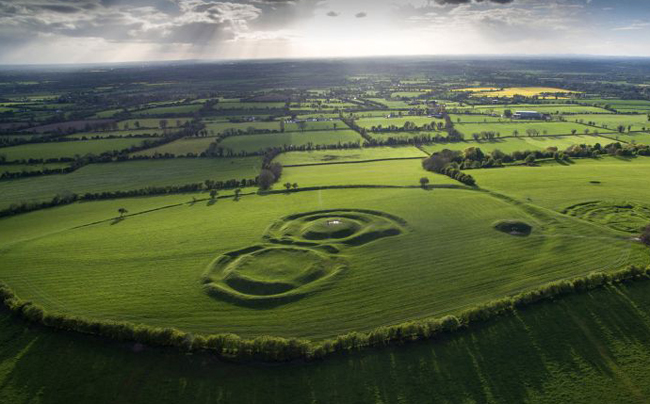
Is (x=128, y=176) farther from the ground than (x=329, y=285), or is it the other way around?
(x=128, y=176)

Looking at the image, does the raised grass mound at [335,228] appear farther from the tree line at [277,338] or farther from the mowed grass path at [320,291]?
the tree line at [277,338]

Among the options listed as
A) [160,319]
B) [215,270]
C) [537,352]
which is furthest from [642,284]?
[160,319]

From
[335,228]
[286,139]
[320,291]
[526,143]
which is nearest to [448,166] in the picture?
[335,228]

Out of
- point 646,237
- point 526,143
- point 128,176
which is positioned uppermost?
point 526,143

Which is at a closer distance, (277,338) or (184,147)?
(277,338)

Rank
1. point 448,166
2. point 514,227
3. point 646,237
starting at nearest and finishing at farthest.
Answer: point 646,237 < point 514,227 < point 448,166

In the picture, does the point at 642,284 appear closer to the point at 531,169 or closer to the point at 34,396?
the point at 531,169

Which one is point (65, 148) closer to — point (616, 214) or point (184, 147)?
point (184, 147)
